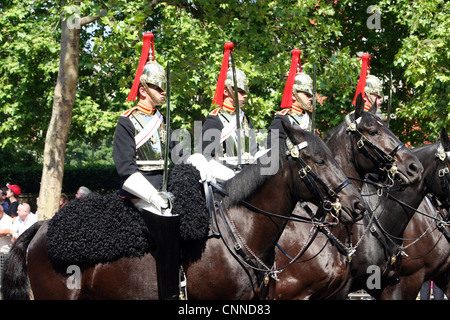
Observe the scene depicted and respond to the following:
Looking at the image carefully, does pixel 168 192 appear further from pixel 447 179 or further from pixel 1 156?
pixel 1 156

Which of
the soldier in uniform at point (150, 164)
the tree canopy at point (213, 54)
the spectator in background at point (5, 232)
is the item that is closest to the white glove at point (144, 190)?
the soldier in uniform at point (150, 164)

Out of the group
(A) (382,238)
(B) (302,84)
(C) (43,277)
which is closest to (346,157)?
(A) (382,238)

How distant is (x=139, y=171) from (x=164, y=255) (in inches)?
30.0

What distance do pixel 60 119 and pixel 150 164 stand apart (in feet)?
25.4

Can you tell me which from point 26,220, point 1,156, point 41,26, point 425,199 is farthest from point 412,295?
point 1,156

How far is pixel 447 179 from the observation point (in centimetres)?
718

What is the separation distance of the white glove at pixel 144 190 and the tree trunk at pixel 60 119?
769 centimetres

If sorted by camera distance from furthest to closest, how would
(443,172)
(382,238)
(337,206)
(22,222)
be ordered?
(22,222), (443,172), (382,238), (337,206)

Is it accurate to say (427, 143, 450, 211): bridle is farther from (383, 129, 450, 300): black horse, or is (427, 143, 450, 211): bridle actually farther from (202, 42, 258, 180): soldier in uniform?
(202, 42, 258, 180): soldier in uniform

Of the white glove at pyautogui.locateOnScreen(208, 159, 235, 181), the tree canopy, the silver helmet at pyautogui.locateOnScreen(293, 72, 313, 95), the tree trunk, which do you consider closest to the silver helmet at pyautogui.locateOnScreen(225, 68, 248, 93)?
the silver helmet at pyautogui.locateOnScreen(293, 72, 313, 95)

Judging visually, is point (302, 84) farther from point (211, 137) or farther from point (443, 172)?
point (443, 172)

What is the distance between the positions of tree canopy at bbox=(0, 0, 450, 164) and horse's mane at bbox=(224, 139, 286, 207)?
6.28 metres

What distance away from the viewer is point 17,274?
18.2 ft

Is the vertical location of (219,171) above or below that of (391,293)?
above
